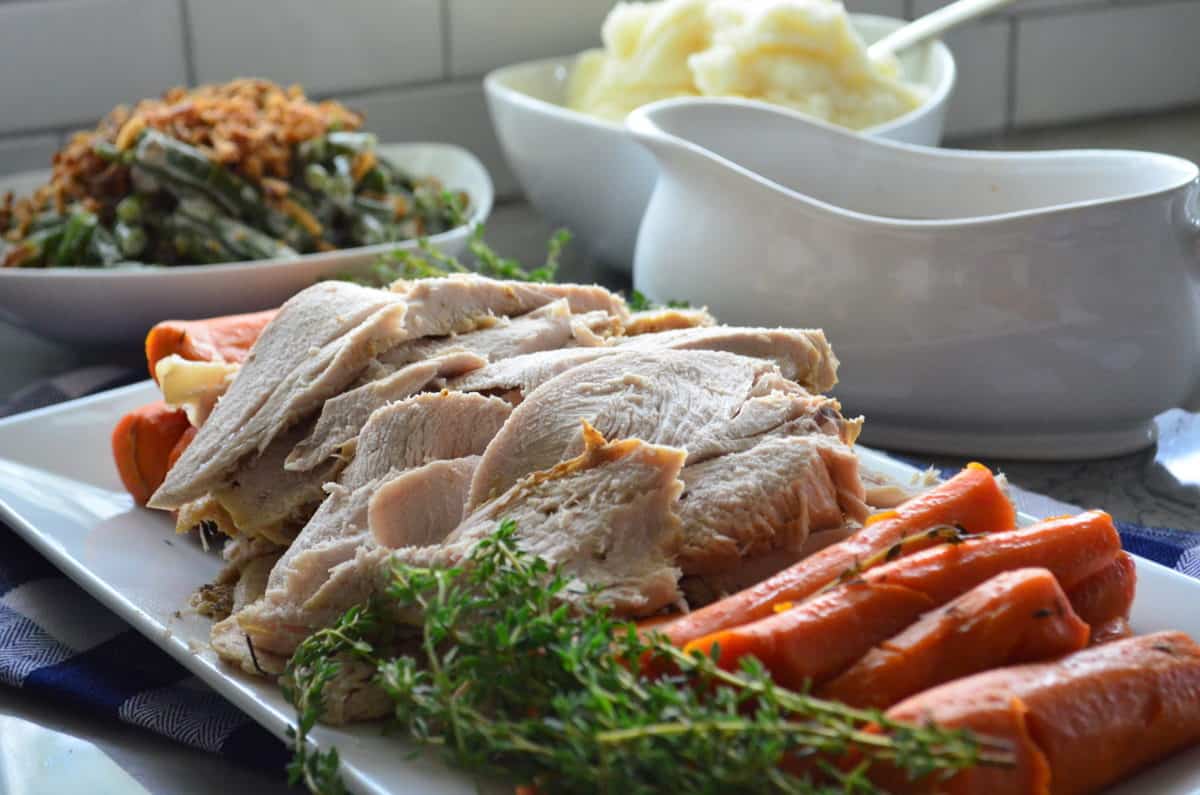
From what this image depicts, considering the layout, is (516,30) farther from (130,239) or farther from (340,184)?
(130,239)

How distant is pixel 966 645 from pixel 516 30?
3042mm

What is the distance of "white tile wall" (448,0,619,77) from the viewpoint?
3854 mm

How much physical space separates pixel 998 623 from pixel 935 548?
0.13m

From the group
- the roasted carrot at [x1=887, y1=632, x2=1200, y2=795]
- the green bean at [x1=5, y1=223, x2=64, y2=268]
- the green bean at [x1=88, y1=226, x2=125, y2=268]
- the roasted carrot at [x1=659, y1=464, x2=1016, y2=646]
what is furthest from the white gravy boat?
the green bean at [x1=5, y1=223, x2=64, y2=268]

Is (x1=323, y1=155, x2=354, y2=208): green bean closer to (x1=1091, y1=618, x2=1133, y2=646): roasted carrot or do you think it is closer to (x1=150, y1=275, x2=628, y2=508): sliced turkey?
(x1=150, y1=275, x2=628, y2=508): sliced turkey

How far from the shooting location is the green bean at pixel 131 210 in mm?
2730

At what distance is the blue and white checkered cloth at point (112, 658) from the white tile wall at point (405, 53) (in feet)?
5.73

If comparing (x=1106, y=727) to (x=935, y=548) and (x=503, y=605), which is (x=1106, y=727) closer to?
(x=935, y=548)

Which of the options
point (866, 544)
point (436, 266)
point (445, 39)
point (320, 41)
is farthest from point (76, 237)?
point (866, 544)

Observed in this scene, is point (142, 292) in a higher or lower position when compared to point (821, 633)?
lower

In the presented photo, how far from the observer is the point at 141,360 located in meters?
2.73

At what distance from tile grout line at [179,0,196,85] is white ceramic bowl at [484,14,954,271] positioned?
0.81m

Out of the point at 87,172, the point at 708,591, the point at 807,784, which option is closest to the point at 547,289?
the point at 708,591

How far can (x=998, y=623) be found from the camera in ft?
3.91
